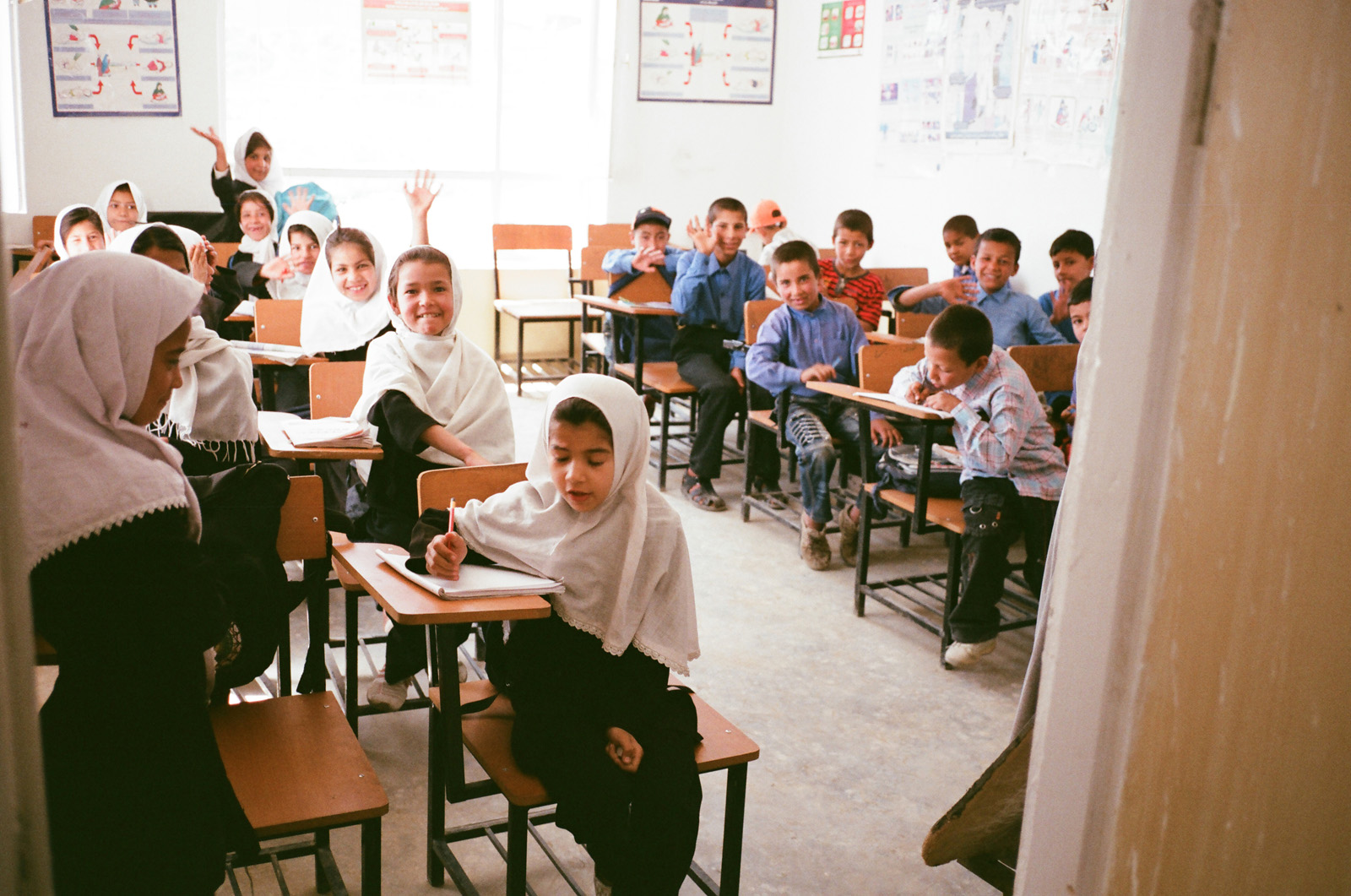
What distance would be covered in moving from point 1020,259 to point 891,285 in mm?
694

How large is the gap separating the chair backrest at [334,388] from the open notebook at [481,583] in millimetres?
1282

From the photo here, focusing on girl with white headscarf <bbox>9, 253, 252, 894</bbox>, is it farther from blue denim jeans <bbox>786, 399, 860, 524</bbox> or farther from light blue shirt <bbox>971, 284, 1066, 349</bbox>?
light blue shirt <bbox>971, 284, 1066, 349</bbox>

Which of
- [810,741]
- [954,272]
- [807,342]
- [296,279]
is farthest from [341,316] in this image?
[954,272]

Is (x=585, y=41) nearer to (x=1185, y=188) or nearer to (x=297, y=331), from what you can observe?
(x=297, y=331)

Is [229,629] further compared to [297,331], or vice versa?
[297,331]

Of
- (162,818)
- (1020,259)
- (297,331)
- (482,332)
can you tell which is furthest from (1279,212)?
(482,332)

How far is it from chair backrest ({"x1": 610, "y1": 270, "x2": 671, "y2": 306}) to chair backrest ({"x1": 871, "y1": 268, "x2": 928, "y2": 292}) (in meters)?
1.13

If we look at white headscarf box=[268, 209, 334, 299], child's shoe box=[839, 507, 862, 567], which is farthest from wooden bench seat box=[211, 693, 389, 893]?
white headscarf box=[268, 209, 334, 299]

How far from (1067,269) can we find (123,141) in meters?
5.12

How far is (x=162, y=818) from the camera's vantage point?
1272mm

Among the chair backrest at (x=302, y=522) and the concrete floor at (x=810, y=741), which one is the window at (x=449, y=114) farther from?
the chair backrest at (x=302, y=522)

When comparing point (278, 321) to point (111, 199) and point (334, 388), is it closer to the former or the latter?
point (334, 388)

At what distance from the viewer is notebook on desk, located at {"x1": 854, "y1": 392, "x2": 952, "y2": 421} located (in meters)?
2.98

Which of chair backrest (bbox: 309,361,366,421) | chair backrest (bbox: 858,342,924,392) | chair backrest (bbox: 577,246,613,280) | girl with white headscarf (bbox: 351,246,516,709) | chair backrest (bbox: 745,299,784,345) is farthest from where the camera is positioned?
chair backrest (bbox: 577,246,613,280)
